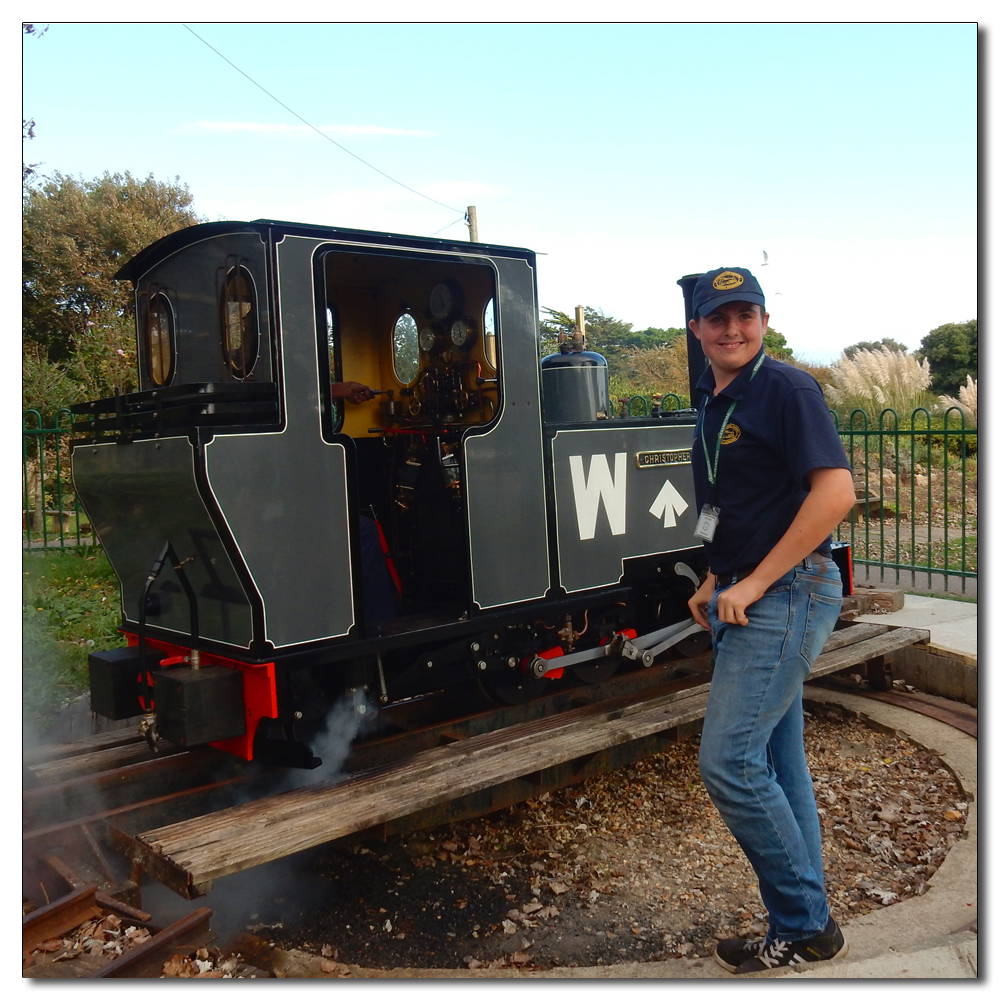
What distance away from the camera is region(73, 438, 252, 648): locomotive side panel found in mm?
3447

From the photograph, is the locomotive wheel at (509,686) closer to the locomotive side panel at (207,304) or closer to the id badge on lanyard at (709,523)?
the locomotive side panel at (207,304)

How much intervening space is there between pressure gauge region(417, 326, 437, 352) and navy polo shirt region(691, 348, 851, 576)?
2555 millimetres

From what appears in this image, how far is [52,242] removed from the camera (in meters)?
10.6

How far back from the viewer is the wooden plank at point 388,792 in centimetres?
297

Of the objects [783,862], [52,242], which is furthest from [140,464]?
[52,242]

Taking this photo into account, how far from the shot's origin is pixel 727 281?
8.31 ft

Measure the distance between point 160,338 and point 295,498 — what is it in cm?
133

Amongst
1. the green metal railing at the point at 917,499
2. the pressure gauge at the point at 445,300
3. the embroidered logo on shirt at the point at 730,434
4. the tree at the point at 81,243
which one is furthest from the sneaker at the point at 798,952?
the green metal railing at the point at 917,499

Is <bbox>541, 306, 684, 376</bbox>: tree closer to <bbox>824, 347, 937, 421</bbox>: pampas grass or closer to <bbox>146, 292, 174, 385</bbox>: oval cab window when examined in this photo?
<bbox>824, 347, 937, 421</bbox>: pampas grass

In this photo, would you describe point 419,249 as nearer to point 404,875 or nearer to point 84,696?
point 404,875

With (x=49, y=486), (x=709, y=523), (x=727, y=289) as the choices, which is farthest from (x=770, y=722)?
(x=49, y=486)

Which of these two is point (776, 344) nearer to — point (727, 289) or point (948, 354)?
point (948, 354)

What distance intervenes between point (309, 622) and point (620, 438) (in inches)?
80.7

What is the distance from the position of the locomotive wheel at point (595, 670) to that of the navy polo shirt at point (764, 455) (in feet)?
8.48
